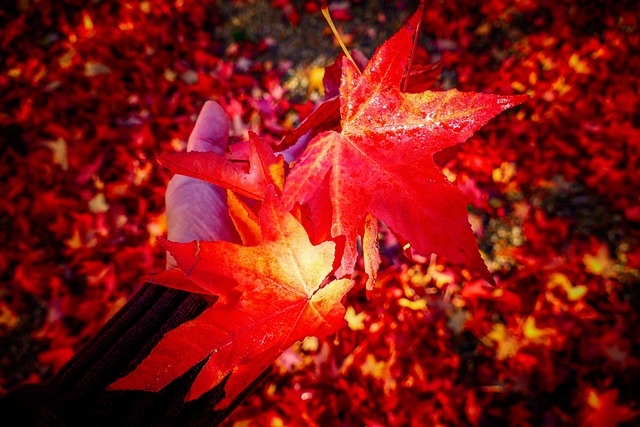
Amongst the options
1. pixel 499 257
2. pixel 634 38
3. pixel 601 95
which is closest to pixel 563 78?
pixel 601 95

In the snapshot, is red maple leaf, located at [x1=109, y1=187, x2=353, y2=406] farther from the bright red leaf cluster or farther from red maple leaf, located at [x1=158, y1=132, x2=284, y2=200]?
the bright red leaf cluster

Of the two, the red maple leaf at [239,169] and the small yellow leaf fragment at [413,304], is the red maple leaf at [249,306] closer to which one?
the red maple leaf at [239,169]

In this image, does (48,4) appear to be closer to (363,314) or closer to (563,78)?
(363,314)

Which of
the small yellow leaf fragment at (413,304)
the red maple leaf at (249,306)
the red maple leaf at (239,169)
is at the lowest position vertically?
the small yellow leaf fragment at (413,304)

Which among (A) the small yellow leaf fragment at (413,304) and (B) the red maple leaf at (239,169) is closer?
(B) the red maple leaf at (239,169)

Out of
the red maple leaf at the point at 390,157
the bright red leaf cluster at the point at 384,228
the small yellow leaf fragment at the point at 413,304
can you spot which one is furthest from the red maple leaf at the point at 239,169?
the small yellow leaf fragment at the point at 413,304

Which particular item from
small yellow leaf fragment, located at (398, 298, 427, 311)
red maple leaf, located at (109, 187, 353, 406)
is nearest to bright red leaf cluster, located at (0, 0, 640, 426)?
small yellow leaf fragment, located at (398, 298, 427, 311)
